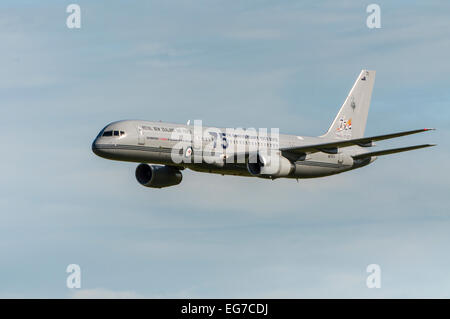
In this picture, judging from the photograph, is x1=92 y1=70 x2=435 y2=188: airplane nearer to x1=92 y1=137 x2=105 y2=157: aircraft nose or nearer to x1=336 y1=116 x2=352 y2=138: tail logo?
x1=92 y1=137 x2=105 y2=157: aircraft nose

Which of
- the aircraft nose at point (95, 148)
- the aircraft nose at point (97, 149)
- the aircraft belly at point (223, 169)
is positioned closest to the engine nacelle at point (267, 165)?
the aircraft belly at point (223, 169)

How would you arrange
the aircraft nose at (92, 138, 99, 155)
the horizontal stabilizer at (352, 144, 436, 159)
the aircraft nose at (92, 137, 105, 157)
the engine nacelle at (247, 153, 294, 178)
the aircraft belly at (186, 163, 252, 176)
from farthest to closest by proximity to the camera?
the engine nacelle at (247, 153, 294, 178)
the horizontal stabilizer at (352, 144, 436, 159)
the aircraft belly at (186, 163, 252, 176)
the aircraft nose at (92, 138, 99, 155)
the aircraft nose at (92, 137, 105, 157)

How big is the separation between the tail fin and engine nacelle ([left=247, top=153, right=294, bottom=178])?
50.8 ft

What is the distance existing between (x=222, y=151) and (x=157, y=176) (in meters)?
9.09

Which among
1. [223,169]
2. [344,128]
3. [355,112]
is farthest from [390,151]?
[223,169]

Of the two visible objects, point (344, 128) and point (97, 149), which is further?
point (344, 128)

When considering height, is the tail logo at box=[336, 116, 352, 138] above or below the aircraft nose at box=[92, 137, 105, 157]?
above

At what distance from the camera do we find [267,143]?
109250 millimetres

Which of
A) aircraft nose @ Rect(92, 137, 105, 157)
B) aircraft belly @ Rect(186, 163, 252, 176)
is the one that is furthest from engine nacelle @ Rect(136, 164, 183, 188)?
aircraft nose @ Rect(92, 137, 105, 157)

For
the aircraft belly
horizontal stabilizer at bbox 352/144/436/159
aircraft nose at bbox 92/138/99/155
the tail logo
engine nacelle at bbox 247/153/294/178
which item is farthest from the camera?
the tail logo

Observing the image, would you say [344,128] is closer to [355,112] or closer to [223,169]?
[355,112]

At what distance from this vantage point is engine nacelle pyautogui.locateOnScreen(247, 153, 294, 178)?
104625mm

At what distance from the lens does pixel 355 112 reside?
401ft
